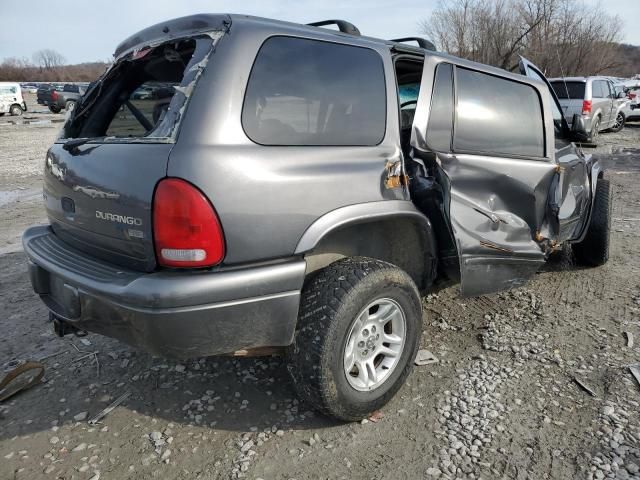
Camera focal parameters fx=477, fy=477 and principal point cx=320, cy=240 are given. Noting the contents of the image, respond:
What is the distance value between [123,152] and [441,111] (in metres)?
1.74

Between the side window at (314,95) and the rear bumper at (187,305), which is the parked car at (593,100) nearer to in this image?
the side window at (314,95)

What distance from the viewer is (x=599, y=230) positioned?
4.29 m

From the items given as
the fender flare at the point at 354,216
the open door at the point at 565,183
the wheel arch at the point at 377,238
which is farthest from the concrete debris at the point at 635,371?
the fender flare at the point at 354,216

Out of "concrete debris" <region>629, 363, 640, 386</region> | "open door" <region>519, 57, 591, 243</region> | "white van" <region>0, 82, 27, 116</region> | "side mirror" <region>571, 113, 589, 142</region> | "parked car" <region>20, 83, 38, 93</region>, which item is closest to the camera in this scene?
"concrete debris" <region>629, 363, 640, 386</region>

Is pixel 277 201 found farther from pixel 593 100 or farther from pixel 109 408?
pixel 593 100

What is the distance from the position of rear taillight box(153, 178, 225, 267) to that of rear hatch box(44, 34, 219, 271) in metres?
0.06

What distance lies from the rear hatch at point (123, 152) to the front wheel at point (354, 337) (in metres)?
0.77

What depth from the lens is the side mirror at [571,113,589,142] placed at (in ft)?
12.6

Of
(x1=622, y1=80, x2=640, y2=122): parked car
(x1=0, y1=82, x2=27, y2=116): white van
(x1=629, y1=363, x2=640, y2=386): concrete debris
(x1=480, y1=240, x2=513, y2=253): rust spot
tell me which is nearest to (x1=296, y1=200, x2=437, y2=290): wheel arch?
(x1=480, y1=240, x2=513, y2=253): rust spot

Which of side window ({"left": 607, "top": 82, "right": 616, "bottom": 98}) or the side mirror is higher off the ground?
side window ({"left": 607, "top": 82, "right": 616, "bottom": 98})

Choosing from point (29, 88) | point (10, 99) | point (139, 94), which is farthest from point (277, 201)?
point (29, 88)

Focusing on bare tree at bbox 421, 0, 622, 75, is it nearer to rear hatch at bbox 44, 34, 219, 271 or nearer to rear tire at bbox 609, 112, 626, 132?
rear tire at bbox 609, 112, 626, 132

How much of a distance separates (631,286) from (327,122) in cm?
326

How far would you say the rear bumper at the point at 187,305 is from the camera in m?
1.82
